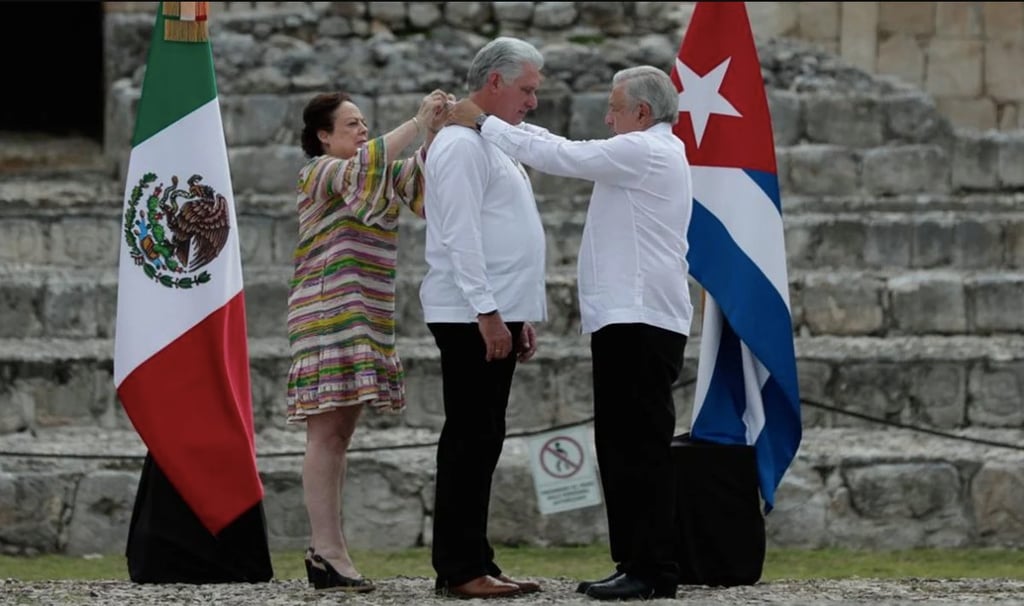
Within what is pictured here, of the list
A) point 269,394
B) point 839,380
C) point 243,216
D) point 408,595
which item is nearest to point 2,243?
point 243,216

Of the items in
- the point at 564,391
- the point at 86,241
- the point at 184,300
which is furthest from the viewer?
the point at 86,241

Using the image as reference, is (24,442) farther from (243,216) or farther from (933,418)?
(933,418)

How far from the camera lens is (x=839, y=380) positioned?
1013cm

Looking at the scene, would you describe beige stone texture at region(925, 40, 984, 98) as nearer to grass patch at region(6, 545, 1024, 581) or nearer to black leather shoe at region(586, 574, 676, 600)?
grass patch at region(6, 545, 1024, 581)

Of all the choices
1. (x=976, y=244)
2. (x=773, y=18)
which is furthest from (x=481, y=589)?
(x=773, y=18)

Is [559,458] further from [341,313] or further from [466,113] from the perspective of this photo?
[466,113]

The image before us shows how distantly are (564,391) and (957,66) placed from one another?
220 inches

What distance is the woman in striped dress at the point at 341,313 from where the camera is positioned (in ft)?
23.0

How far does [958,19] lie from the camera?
Answer: 14555mm

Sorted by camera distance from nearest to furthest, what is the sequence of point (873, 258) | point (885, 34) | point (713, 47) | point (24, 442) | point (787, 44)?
point (713, 47), point (24, 442), point (873, 258), point (787, 44), point (885, 34)

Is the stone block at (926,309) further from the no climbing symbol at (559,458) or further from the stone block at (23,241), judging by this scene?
the stone block at (23,241)

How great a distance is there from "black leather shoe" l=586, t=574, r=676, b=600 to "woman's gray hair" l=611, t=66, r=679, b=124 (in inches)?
55.5

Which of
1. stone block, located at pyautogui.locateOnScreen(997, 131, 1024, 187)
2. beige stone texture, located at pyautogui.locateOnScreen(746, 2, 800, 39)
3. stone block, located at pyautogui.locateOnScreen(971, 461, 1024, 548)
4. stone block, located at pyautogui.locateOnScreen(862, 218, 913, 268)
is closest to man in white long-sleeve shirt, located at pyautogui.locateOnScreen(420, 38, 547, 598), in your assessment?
stone block, located at pyautogui.locateOnScreen(971, 461, 1024, 548)

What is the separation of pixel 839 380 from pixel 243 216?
10.4ft
